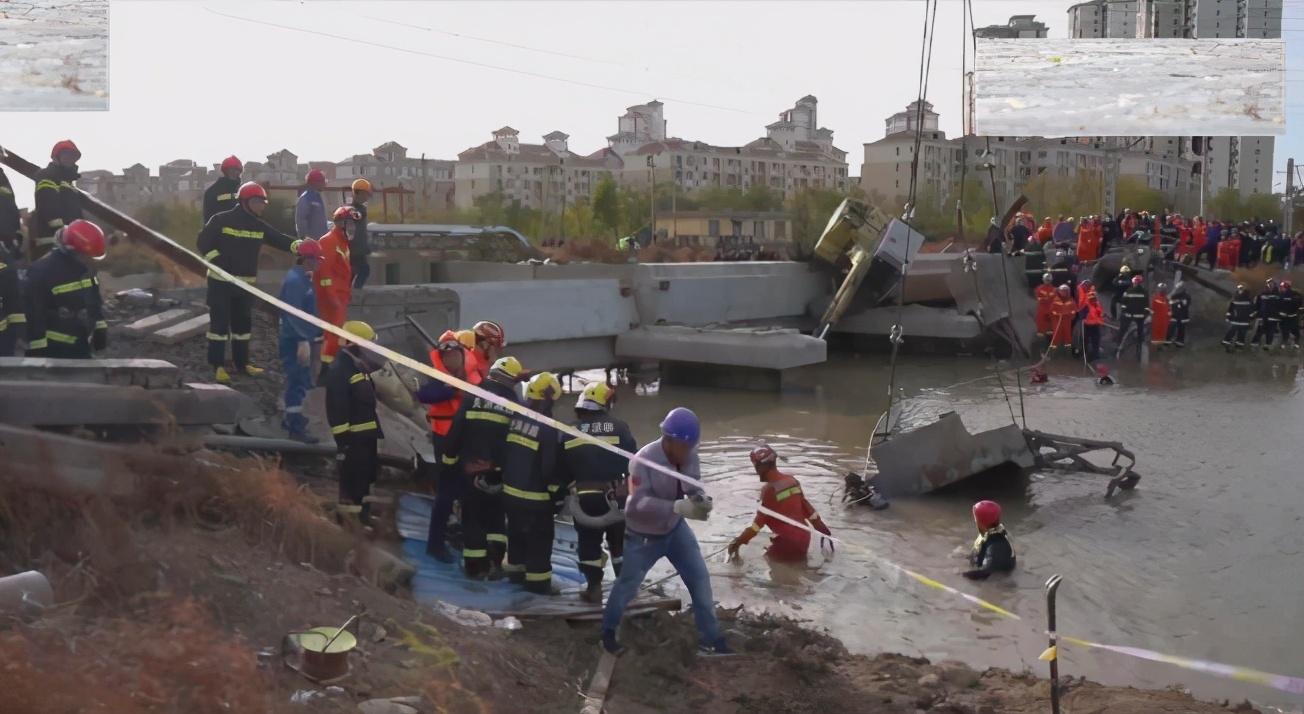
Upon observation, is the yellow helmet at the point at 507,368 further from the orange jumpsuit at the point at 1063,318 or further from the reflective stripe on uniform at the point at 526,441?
the orange jumpsuit at the point at 1063,318

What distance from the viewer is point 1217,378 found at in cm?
2092

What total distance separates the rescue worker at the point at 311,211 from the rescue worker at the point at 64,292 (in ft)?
9.09

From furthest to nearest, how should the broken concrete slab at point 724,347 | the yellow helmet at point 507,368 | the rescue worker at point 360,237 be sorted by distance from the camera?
the broken concrete slab at point 724,347, the rescue worker at point 360,237, the yellow helmet at point 507,368

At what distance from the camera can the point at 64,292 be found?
851 centimetres

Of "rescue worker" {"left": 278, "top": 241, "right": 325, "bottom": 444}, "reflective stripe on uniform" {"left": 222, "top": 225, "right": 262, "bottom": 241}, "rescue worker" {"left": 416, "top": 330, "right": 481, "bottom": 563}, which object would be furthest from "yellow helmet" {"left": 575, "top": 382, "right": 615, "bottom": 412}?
"reflective stripe on uniform" {"left": 222, "top": 225, "right": 262, "bottom": 241}

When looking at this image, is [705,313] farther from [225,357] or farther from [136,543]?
[136,543]

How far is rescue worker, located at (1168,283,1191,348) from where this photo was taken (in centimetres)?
2470

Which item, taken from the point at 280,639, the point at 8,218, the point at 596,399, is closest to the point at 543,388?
the point at 596,399

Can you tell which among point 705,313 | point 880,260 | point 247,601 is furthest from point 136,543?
point 880,260

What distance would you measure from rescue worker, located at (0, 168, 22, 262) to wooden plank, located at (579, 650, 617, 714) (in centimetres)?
671

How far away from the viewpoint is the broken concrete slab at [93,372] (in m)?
6.87

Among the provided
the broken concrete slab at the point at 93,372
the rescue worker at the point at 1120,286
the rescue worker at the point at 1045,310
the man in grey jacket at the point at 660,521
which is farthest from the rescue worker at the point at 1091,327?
the broken concrete slab at the point at 93,372

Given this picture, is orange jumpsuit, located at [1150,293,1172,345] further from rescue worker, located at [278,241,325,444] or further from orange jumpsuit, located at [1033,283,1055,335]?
rescue worker, located at [278,241,325,444]

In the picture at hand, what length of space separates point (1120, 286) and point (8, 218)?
20904 millimetres
